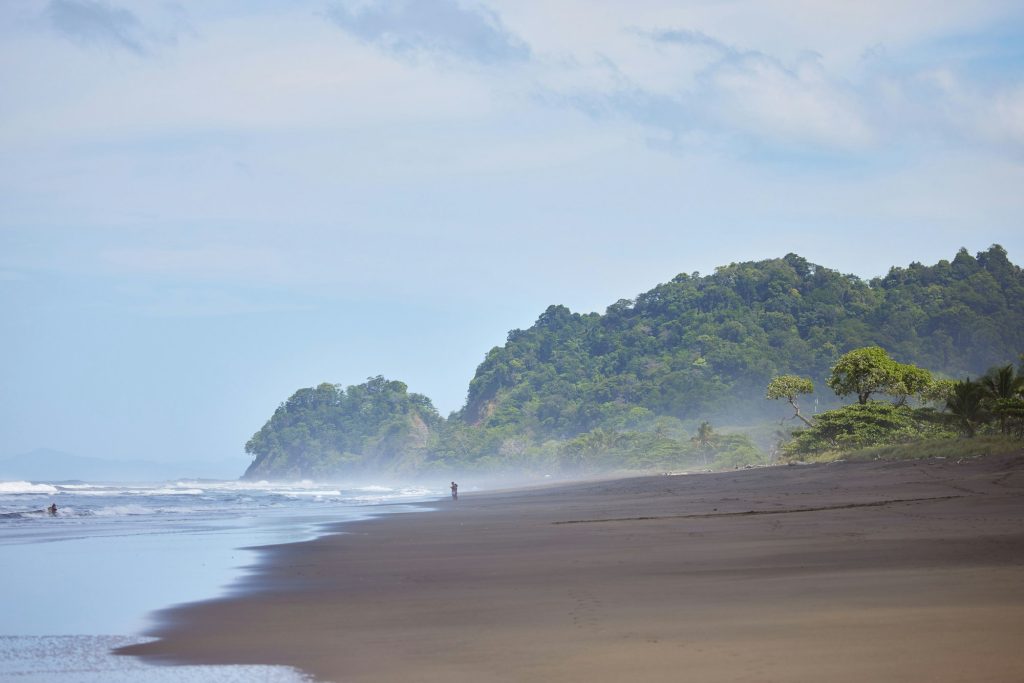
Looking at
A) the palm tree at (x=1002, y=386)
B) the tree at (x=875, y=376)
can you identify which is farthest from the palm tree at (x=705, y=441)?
the palm tree at (x=1002, y=386)

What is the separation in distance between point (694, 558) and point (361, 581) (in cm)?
414

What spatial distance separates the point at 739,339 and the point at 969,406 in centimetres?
7691

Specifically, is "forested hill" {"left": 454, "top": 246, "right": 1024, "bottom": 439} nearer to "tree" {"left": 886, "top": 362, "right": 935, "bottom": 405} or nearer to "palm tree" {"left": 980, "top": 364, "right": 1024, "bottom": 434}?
"tree" {"left": 886, "top": 362, "right": 935, "bottom": 405}

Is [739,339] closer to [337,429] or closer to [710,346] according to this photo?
[710,346]

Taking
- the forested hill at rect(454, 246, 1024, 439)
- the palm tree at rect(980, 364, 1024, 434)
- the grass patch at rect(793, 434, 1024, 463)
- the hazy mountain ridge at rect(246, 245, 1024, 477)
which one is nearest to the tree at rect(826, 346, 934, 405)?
the grass patch at rect(793, 434, 1024, 463)

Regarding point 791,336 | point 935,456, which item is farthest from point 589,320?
point 935,456

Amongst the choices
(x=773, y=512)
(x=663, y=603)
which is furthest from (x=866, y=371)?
(x=663, y=603)

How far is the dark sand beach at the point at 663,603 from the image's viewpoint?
671 centimetres

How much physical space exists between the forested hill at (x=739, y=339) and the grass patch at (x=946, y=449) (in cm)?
6088

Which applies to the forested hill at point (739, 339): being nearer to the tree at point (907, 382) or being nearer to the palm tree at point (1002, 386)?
the tree at point (907, 382)

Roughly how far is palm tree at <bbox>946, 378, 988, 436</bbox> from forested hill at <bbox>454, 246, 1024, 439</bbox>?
61.2 m

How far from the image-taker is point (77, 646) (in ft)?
28.7

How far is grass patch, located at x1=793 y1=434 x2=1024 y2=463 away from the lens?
87.8ft

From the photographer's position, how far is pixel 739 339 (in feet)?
Answer: 363
